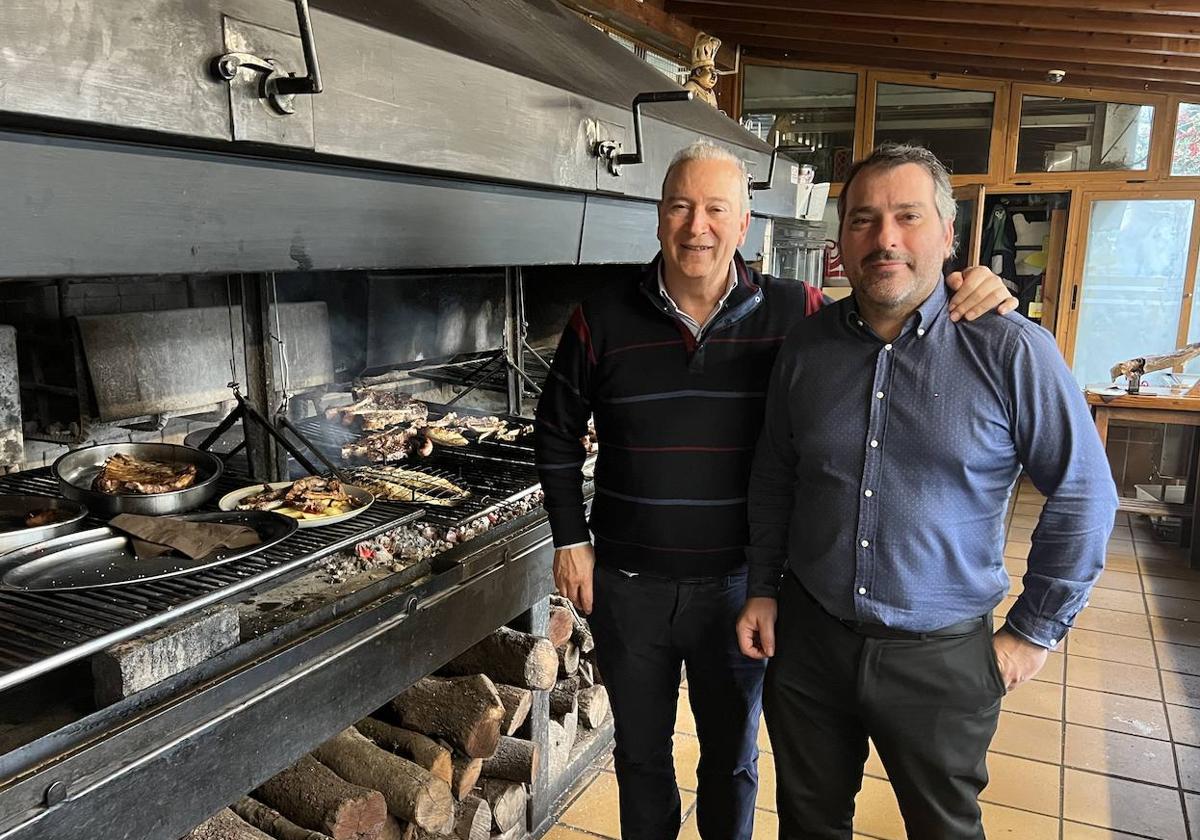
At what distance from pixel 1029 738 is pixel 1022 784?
1.12 ft

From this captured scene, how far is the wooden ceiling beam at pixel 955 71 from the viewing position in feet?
22.9

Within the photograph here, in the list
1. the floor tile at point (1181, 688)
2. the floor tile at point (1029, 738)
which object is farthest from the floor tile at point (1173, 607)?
the floor tile at point (1029, 738)

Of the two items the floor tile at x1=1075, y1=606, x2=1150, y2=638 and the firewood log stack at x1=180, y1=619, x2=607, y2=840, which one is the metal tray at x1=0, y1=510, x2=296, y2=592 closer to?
the firewood log stack at x1=180, y1=619, x2=607, y2=840

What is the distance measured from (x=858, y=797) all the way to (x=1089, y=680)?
151 cm

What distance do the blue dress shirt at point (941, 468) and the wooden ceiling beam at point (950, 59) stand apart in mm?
5825

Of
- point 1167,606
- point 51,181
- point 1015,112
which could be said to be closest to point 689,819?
point 51,181

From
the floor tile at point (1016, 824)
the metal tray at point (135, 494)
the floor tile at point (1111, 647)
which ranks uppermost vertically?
the metal tray at point (135, 494)

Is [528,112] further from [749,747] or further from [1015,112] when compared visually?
[1015,112]

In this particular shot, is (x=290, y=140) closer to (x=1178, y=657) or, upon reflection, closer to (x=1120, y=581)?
(x=1178, y=657)

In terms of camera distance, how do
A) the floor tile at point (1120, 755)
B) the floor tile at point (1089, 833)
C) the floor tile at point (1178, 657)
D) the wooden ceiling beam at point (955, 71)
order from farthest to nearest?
the wooden ceiling beam at point (955, 71), the floor tile at point (1178, 657), the floor tile at point (1120, 755), the floor tile at point (1089, 833)

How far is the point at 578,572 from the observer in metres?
2.22

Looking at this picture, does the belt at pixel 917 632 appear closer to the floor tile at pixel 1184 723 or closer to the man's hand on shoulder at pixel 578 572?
the man's hand on shoulder at pixel 578 572

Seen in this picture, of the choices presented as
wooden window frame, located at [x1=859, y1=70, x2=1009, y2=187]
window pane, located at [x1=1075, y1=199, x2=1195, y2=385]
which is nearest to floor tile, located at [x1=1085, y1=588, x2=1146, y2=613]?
window pane, located at [x1=1075, y1=199, x2=1195, y2=385]

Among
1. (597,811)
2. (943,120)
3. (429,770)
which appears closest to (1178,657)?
(597,811)
